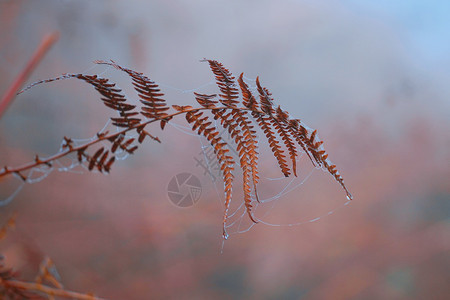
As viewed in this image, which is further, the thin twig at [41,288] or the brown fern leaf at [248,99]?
the brown fern leaf at [248,99]

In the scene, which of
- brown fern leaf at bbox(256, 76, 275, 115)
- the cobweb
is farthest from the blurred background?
brown fern leaf at bbox(256, 76, 275, 115)

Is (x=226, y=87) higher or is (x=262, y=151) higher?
(x=262, y=151)

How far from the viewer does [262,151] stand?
0.87 m

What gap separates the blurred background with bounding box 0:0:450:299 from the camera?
0.76 metres

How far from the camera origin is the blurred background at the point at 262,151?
0.76 meters

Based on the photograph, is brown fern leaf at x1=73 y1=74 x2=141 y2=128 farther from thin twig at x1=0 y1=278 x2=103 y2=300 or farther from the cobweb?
the cobweb

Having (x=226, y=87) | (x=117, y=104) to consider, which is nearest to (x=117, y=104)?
(x=117, y=104)

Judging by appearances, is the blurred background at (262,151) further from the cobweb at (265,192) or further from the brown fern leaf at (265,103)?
the brown fern leaf at (265,103)

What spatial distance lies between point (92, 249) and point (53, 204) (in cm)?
14

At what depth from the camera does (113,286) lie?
2.46 feet

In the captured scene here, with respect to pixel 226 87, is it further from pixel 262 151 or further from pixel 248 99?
pixel 262 151

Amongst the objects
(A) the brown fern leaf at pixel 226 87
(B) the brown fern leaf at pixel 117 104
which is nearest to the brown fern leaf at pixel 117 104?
(B) the brown fern leaf at pixel 117 104

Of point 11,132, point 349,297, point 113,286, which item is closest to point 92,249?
point 113,286

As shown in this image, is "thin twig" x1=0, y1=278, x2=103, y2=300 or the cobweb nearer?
"thin twig" x1=0, y1=278, x2=103, y2=300
